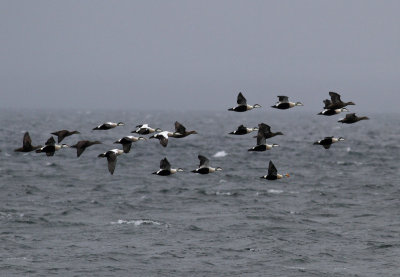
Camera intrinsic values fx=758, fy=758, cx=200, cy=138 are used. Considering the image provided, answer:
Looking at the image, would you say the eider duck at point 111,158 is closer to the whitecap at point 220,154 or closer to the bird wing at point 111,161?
the bird wing at point 111,161

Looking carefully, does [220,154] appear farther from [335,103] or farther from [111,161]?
[111,161]

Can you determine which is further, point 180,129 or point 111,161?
point 180,129

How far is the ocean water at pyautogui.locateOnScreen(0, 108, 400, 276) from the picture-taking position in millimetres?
50094

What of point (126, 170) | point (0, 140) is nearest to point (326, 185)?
point (126, 170)

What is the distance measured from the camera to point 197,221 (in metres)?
65.9

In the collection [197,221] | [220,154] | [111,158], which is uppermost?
[111,158]

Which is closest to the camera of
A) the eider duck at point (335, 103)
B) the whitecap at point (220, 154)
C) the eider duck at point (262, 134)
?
the eider duck at point (262, 134)

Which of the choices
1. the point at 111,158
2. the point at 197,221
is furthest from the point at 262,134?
the point at 197,221

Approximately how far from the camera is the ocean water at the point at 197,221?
5009 cm

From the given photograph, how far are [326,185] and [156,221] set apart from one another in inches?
1335

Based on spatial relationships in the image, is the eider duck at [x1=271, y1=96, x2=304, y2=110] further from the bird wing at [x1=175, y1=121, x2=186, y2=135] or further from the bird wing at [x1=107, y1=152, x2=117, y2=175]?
the bird wing at [x1=107, y1=152, x2=117, y2=175]

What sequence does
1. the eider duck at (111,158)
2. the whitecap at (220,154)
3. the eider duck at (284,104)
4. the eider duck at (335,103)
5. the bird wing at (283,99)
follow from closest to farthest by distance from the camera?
the eider duck at (111,158), the eider duck at (335,103), the eider duck at (284,104), the bird wing at (283,99), the whitecap at (220,154)

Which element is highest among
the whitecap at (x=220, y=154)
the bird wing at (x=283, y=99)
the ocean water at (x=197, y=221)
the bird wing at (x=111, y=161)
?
the bird wing at (x=283, y=99)

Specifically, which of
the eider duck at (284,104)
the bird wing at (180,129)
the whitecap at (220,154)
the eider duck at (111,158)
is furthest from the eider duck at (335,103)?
the whitecap at (220,154)
